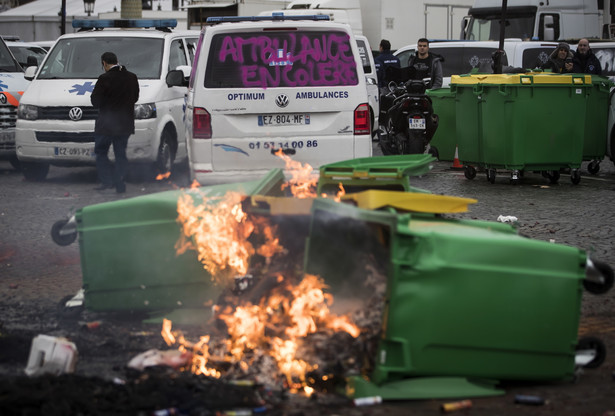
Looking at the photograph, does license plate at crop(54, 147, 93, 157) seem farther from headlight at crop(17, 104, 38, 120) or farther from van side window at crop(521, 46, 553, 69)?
van side window at crop(521, 46, 553, 69)

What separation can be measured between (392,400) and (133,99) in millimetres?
8938

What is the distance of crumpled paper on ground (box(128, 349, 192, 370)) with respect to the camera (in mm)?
5145

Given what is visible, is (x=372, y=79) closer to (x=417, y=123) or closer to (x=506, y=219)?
(x=417, y=123)

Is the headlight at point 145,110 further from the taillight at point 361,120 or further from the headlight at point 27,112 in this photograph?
the taillight at point 361,120

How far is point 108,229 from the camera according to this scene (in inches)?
241

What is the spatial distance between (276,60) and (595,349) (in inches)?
226

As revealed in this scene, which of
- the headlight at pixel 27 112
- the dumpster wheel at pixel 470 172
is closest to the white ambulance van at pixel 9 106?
the headlight at pixel 27 112

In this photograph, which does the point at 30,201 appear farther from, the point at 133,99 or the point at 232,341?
the point at 232,341

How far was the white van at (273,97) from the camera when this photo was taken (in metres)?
10.3

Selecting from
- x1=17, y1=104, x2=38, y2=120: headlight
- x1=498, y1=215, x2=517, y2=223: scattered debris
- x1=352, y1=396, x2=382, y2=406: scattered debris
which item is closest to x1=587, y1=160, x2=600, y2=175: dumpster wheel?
x1=498, y1=215, x2=517, y2=223: scattered debris

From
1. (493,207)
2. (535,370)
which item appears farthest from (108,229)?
(493,207)

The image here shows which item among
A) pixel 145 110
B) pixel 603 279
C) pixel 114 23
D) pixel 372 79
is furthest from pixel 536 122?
pixel 603 279

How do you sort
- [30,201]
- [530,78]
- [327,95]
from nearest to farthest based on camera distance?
[327,95] < [30,201] < [530,78]

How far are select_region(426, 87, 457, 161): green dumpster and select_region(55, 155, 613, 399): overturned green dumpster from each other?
32.2ft
